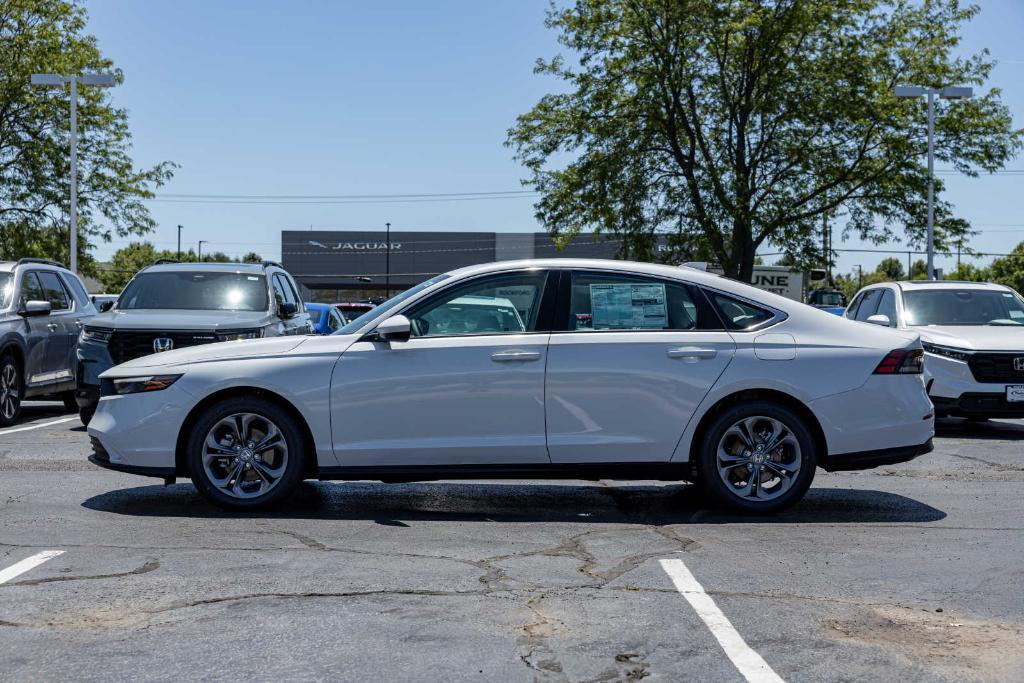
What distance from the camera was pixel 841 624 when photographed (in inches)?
187

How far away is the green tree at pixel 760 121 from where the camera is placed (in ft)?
106

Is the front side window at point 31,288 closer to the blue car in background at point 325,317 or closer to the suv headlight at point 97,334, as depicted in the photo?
the suv headlight at point 97,334

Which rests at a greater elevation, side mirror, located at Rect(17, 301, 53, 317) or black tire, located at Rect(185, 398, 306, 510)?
side mirror, located at Rect(17, 301, 53, 317)

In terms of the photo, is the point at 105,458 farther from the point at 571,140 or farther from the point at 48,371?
the point at 571,140

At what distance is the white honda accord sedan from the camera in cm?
706

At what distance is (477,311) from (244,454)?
66.3 inches

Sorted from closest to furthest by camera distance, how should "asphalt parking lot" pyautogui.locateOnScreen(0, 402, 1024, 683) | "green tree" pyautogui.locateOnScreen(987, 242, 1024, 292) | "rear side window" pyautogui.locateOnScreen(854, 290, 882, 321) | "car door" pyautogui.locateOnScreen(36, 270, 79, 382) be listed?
"asphalt parking lot" pyautogui.locateOnScreen(0, 402, 1024, 683), "car door" pyautogui.locateOnScreen(36, 270, 79, 382), "rear side window" pyautogui.locateOnScreen(854, 290, 882, 321), "green tree" pyautogui.locateOnScreen(987, 242, 1024, 292)

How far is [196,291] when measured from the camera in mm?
12719

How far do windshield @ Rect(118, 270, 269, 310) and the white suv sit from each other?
653cm

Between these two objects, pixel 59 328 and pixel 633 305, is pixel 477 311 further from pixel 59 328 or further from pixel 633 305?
pixel 59 328

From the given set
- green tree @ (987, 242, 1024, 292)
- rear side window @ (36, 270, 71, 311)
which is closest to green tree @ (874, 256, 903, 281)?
green tree @ (987, 242, 1024, 292)

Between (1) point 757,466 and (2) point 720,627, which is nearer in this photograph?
(2) point 720,627

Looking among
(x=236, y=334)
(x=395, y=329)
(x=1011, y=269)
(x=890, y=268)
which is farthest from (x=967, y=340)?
(x=890, y=268)

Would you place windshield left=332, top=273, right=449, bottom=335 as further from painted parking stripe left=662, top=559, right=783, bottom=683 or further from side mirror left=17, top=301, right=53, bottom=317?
side mirror left=17, top=301, right=53, bottom=317
